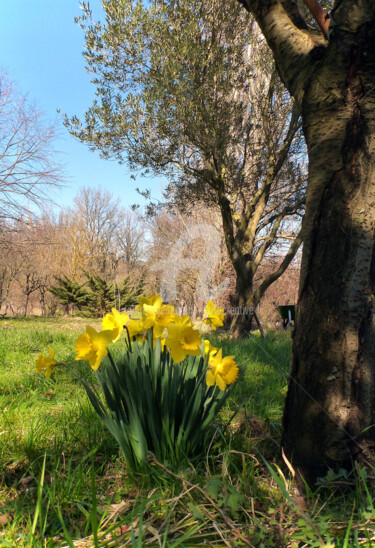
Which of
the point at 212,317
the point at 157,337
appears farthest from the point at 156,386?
the point at 212,317

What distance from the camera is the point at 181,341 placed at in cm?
131

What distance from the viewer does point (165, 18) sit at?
6.29 metres

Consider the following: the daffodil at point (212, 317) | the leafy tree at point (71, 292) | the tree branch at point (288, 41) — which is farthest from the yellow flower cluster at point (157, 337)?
the leafy tree at point (71, 292)

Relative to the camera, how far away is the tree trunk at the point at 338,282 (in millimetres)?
1312

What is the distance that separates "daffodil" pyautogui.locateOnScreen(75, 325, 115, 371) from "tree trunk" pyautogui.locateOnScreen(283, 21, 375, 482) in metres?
0.83

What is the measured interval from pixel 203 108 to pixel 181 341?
19.3ft

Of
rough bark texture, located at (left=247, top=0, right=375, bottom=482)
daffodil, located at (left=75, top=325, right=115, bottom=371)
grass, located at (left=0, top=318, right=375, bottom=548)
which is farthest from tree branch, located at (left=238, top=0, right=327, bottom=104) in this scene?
grass, located at (left=0, top=318, right=375, bottom=548)

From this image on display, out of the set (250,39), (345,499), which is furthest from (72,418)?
(250,39)

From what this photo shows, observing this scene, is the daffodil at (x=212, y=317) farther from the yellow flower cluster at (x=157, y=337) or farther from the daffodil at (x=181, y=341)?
the daffodil at (x=181, y=341)

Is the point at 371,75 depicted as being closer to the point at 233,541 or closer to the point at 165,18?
the point at 233,541

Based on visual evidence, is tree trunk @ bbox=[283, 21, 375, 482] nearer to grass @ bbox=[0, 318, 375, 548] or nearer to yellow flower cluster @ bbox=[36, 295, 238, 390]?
grass @ bbox=[0, 318, 375, 548]

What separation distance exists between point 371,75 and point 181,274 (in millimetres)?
17406

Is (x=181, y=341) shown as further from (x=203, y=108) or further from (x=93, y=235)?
(x=93, y=235)

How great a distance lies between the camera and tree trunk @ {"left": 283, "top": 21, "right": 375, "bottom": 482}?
4.30 feet
